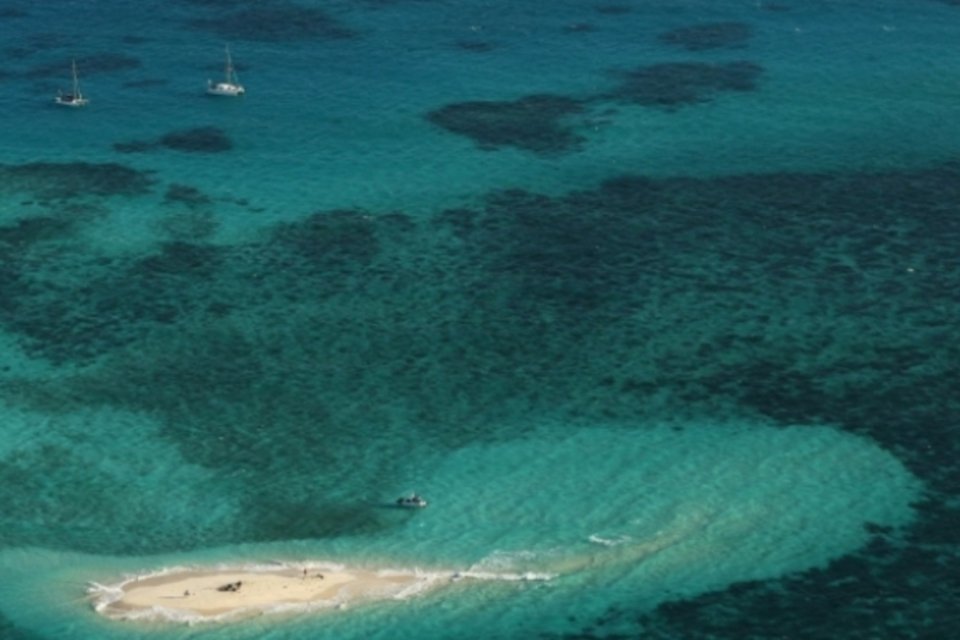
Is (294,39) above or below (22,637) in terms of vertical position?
above

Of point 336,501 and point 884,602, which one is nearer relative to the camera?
point 884,602

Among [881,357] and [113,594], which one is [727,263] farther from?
[113,594]

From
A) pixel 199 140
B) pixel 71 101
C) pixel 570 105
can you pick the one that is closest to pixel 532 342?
pixel 570 105

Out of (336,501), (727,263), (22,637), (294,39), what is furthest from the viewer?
(294,39)

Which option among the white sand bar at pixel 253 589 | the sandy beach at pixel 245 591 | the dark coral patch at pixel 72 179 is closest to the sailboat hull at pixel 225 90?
the dark coral patch at pixel 72 179

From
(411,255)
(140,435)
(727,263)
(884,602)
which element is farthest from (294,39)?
(884,602)

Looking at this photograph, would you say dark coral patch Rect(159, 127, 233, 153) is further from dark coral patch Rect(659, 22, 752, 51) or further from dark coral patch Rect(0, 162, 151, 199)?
dark coral patch Rect(659, 22, 752, 51)

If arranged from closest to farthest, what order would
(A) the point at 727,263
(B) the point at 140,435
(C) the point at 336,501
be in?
(C) the point at 336,501 → (B) the point at 140,435 → (A) the point at 727,263
